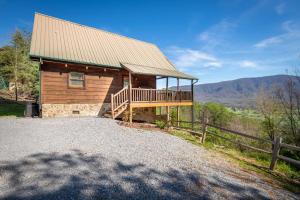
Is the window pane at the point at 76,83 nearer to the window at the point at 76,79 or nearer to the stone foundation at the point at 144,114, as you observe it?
the window at the point at 76,79

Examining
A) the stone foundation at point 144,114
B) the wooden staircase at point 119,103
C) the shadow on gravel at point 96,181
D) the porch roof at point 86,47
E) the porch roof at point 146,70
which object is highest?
the porch roof at point 86,47

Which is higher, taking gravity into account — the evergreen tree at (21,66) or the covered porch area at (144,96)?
the evergreen tree at (21,66)

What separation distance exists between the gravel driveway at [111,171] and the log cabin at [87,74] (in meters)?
4.60

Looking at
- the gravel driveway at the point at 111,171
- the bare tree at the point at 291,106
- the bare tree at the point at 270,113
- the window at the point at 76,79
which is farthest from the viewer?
the bare tree at the point at 270,113

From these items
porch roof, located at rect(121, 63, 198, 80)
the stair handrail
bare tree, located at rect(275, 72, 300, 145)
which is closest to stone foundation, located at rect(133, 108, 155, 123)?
porch roof, located at rect(121, 63, 198, 80)

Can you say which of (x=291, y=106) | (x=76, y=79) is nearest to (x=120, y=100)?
(x=76, y=79)

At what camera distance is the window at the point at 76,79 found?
43.5 feet

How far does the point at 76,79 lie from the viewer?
44.2 feet

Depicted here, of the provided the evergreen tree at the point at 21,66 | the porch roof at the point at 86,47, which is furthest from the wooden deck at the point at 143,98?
the evergreen tree at the point at 21,66

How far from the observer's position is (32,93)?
92.0ft

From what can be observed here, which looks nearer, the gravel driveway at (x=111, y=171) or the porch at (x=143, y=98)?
the gravel driveway at (x=111, y=171)

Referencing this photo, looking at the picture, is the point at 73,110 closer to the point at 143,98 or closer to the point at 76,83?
the point at 76,83

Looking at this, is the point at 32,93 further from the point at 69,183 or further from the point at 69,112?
the point at 69,183

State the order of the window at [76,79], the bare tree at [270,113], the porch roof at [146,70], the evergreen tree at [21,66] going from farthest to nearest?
the evergreen tree at [21,66]
the bare tree at [270,113]
the porch roof at [146,70]
the window at [76,79]
